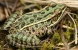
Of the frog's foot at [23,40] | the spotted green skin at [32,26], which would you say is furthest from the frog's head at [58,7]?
the frog's foot at [23,40]

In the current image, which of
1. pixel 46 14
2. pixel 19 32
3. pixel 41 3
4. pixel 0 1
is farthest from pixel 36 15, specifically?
pixel 0 1

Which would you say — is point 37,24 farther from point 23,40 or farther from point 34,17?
point 23,40

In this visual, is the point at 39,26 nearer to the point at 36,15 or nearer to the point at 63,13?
the point at 36,15

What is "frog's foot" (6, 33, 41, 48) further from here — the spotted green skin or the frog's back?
the frog's back

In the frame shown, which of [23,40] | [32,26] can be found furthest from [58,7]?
[23,40]

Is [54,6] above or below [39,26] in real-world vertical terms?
above

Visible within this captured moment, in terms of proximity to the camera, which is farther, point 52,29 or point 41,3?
point 41,3

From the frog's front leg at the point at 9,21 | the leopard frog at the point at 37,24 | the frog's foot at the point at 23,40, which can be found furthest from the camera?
the frog's front leg at the point at 9,21

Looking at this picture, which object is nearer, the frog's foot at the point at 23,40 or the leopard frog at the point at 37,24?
the frog's foot at the point at 23,40

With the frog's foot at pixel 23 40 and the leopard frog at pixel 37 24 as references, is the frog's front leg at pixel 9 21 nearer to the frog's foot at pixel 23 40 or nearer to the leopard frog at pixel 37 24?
the leopard frog at pixel 37 24
